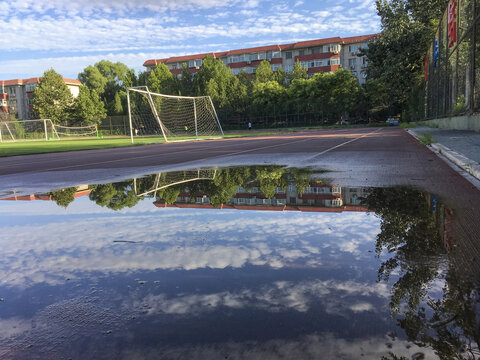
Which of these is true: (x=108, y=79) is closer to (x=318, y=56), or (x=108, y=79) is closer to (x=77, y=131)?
(x=77, y=131)

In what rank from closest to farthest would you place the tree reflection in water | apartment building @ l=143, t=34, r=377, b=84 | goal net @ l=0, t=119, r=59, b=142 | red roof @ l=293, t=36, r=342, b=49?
1. the tree reflection in water
2. goal net @ l=0, t=119, r=59, b=142
3. red roof @ l=293, t=36, r=342, b=49
4. apartment building @ l=143, t=34, r=377, b=84

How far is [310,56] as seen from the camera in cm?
7325

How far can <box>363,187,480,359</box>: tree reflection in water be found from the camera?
1436 millimetres

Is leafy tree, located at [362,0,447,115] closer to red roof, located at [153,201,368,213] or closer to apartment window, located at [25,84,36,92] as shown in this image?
red roof, located at [153,201,368,213]

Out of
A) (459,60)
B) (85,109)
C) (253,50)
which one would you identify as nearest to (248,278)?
(459,60)

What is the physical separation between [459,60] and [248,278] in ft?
45.6

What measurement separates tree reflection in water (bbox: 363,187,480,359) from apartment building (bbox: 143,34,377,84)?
71.2 metres

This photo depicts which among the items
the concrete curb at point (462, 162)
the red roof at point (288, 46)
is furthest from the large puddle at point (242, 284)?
the red roof at point (288, 46)

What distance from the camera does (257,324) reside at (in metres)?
1.58

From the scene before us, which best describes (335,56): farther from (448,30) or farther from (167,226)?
(167,226)

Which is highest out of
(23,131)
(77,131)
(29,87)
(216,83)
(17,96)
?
(29,87)

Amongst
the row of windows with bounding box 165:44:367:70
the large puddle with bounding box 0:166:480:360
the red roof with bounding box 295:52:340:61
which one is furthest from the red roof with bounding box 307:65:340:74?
the large puddle with bounding box 0:166:480:360

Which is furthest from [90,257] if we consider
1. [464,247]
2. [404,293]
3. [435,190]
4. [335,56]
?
[335,56]

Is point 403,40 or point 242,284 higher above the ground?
Answer: point 403,40
